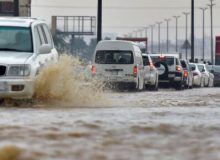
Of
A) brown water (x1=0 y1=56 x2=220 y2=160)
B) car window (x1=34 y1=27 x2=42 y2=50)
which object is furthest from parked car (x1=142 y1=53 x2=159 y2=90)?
brown water (x1=0 y1=56 x2=220 y2=160)

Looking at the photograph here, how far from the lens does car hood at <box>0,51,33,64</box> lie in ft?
48.8

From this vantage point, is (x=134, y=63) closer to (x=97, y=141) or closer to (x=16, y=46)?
(x=16, y=46)

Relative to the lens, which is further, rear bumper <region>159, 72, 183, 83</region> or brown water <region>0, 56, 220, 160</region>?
rear bumper <region>159, 72, 183, 83</region>

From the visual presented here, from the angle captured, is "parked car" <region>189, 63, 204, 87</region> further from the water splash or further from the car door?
the water splash

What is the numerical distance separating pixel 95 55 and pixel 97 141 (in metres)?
22.0

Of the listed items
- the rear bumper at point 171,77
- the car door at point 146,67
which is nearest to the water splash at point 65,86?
the car door at point 146,67

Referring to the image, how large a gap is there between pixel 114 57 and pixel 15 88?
594 inches

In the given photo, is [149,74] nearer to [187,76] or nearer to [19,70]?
[187,76]

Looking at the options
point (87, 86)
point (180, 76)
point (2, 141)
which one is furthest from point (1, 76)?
point (180, 76)

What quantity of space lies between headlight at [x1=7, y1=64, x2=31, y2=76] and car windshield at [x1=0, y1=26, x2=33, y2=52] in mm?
1035

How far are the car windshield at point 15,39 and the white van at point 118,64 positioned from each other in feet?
39.5

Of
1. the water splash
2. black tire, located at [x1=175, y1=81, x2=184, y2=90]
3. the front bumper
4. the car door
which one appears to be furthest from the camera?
black tire, located at [x1=175, y1=81, x2=184, y2=90]

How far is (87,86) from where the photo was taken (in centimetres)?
1816

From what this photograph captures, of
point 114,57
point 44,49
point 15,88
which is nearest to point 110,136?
point 15,88
